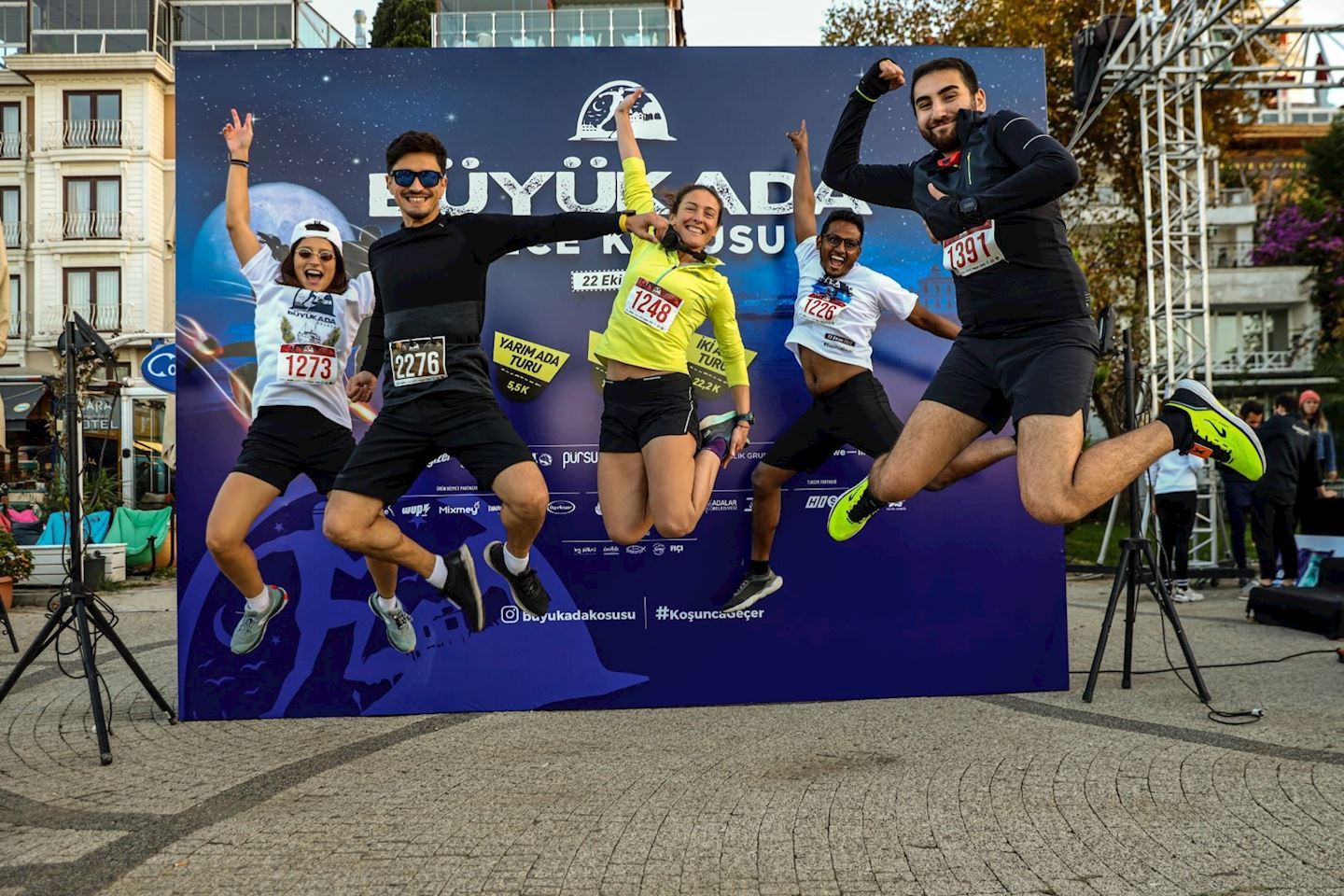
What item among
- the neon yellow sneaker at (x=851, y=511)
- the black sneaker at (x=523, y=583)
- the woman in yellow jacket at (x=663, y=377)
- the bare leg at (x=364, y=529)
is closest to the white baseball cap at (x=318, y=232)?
the bare leg at (x=364, y=529)

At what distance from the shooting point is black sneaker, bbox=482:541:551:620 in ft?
20.7

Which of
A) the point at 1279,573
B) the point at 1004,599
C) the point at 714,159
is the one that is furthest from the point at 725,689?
the point at 1279,573

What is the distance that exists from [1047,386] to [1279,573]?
29.5 ft

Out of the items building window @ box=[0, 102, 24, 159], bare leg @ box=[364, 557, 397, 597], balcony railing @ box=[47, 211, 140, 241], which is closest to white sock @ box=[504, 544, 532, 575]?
Answer: bare leg @ box=[364, 557, 397, 597]

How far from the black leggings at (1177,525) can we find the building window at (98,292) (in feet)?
106

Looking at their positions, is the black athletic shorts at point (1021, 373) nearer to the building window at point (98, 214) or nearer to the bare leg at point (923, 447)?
the bare leg at point (923, 447)

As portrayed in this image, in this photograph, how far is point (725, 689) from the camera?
646cm

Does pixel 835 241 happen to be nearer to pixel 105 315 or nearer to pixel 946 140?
pixel 946 140

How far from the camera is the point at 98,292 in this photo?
35.8m

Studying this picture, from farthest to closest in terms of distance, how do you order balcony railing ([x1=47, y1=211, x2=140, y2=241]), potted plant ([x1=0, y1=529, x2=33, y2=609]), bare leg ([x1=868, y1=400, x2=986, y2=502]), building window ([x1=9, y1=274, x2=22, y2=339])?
balcony railing ([x1=47, y1=211, x2=140, y2=241]), building window ([x1=9, y1=274, x2=22, y2=339]), potted plant ([x1=0, y1=529, x2=33, y2=609]), bare leg ([x1=868, y1=400, x2=986, y2=502])

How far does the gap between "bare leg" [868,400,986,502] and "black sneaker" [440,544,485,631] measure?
89.5 inches

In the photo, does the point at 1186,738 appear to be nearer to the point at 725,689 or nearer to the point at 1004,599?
the point at 1004,599

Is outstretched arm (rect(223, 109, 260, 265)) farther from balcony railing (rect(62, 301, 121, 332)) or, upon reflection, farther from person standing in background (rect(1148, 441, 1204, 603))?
balcony railing (rect(62, 301, 121, 332))

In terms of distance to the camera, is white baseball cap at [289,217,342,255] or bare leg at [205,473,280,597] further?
white baseball cap at [289,217,342,255]
